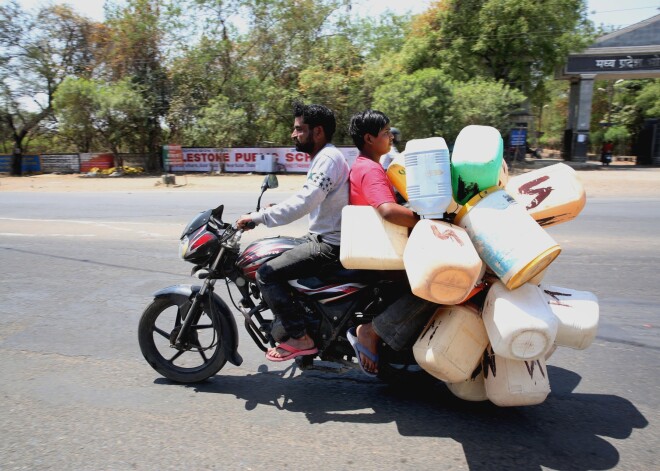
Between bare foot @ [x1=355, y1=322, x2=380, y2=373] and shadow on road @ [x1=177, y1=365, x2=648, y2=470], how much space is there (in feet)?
0.87

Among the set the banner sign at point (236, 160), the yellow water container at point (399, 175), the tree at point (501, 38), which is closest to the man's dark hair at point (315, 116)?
the yellow water container at point (399, 175)

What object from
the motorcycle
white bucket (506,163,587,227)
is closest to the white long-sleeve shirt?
the motorcycle

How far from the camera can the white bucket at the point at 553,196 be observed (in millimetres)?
2723

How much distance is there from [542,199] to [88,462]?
2770 mm

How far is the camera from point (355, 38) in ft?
102

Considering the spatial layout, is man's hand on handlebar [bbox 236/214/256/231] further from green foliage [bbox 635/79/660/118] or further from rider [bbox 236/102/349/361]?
green foliage [bbox 635/79/660/118]

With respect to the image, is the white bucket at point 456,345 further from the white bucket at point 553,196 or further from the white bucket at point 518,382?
the white bucket at point 553,196

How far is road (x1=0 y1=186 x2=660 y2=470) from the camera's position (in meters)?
2.57

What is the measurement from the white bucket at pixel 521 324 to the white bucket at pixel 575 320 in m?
0.16

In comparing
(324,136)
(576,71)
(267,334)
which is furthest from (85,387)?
(576,71)

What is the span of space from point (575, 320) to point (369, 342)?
1151 millimetres

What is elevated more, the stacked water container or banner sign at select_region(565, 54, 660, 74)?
banner sign at select_region(565, 54, 660, 74)

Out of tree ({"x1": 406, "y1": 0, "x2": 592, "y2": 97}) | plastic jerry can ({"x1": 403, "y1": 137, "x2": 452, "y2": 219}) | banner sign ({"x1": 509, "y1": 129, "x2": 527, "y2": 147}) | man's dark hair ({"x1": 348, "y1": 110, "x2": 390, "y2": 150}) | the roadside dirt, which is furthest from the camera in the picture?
banner sign ({"x1": 509, "y1": 129, "x2": 527, "y2": 147})

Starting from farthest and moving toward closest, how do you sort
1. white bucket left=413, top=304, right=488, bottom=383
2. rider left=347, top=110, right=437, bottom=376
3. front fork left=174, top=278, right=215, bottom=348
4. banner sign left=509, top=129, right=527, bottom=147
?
banner sign left=509, top=129, right=527, bottom=147
front fork left=174, top=278, right=215, bottom=348
rider left=347, top=110, right=437, bottom=376
white bucket left=413, top=304, right=488, bottom=383
